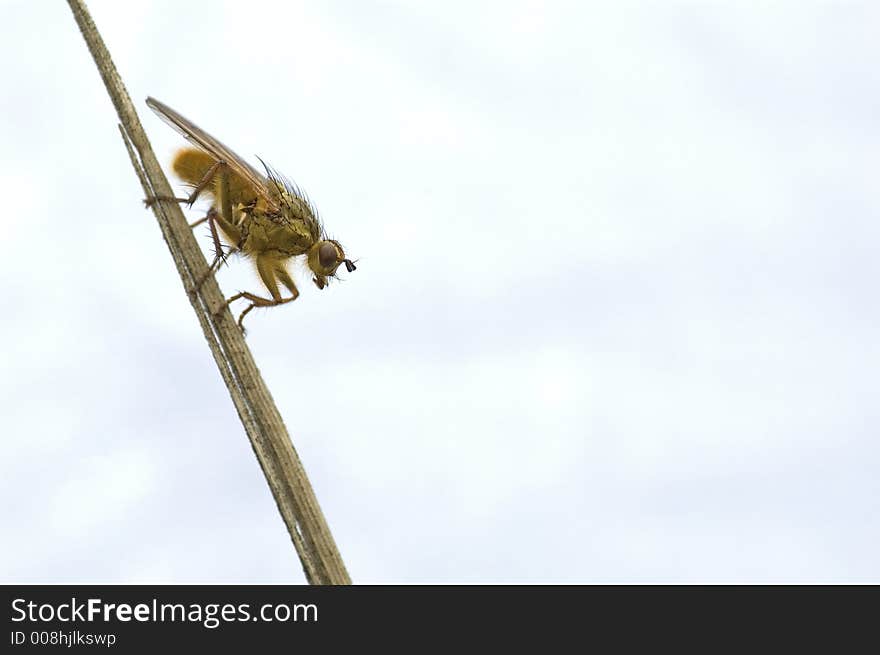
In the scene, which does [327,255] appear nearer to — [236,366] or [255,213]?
[255,213]

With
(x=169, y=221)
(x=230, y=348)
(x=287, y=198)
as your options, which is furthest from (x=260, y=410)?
(x=287, y=198)

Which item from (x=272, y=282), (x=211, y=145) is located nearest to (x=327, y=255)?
(x=272, y=282)

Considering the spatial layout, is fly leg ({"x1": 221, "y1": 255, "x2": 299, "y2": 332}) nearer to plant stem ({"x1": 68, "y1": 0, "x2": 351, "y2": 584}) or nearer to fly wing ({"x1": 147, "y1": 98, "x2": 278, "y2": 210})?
fly wing ({"x1": 147, "y1": 98, "x2": 278, "y2": 210})

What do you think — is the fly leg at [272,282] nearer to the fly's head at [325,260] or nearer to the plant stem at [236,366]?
the fly's head at [325,260]

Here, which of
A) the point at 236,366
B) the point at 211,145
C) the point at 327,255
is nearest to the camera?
the point at 236,366

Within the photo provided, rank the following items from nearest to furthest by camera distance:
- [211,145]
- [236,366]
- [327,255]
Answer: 1. [236,366]
2. [211,145]
3. [327,255]

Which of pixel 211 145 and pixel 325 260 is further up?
pixel 211 145

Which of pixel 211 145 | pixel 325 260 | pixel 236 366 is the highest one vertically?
pixel 211 145

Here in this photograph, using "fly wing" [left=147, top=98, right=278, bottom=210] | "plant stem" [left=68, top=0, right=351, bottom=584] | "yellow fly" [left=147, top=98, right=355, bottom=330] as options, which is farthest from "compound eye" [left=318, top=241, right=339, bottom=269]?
"plant stem" [left=68, top=0, right=351, bottom=584]
